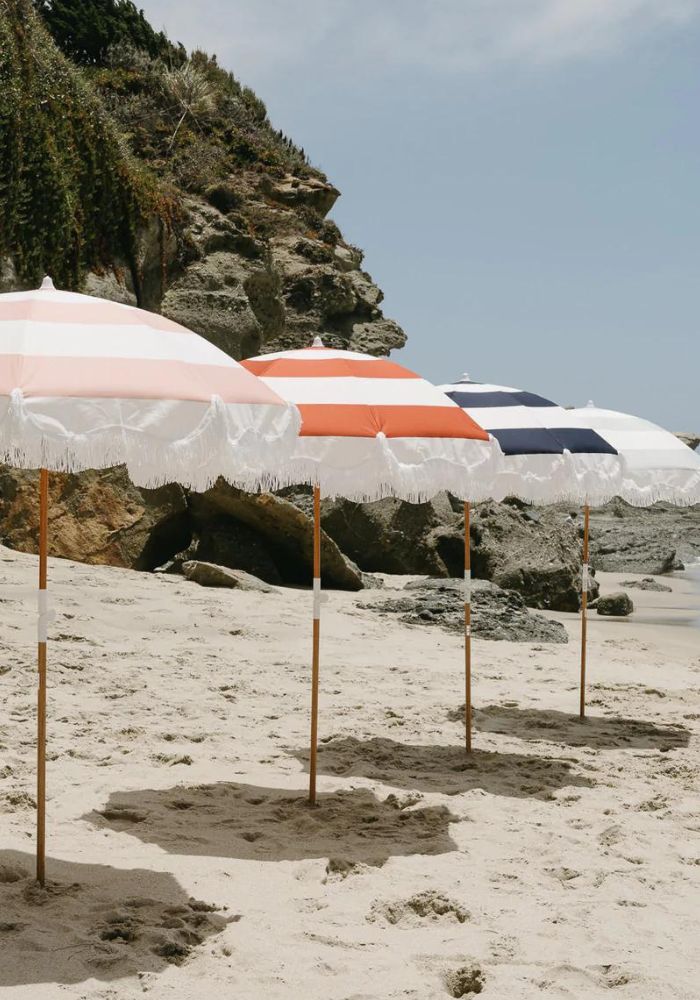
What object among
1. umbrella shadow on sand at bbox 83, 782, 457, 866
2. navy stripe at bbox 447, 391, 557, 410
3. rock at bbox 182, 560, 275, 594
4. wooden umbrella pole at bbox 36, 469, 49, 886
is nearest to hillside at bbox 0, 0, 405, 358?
rock at bbox 182, 560, 275, 594

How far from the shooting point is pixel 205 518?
13.6m

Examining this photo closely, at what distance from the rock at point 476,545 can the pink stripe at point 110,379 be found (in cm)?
1086

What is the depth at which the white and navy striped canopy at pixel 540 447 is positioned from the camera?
7.17m

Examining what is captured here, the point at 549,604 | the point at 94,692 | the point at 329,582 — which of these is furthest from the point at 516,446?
the point at 549,604

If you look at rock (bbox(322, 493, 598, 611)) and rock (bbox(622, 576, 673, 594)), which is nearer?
rock (bbox(322, 493, 598, 611))

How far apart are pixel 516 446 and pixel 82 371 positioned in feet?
12.8

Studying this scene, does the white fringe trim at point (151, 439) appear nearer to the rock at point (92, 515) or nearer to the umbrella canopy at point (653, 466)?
the umbrella canopy at point (653, 466)

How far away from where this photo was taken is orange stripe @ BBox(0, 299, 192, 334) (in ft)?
13.5

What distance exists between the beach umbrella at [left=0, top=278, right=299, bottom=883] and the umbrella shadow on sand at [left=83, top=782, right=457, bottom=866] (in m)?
0.98

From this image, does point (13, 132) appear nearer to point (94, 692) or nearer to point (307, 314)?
point (307, 314)

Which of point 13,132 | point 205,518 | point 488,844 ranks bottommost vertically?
point 488,844

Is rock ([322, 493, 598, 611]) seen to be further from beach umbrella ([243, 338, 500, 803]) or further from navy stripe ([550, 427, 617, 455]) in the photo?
beach umbrella ([243, 338, 500, 803])

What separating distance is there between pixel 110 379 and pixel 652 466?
512 centimetres

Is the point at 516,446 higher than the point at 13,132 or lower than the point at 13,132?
lower
